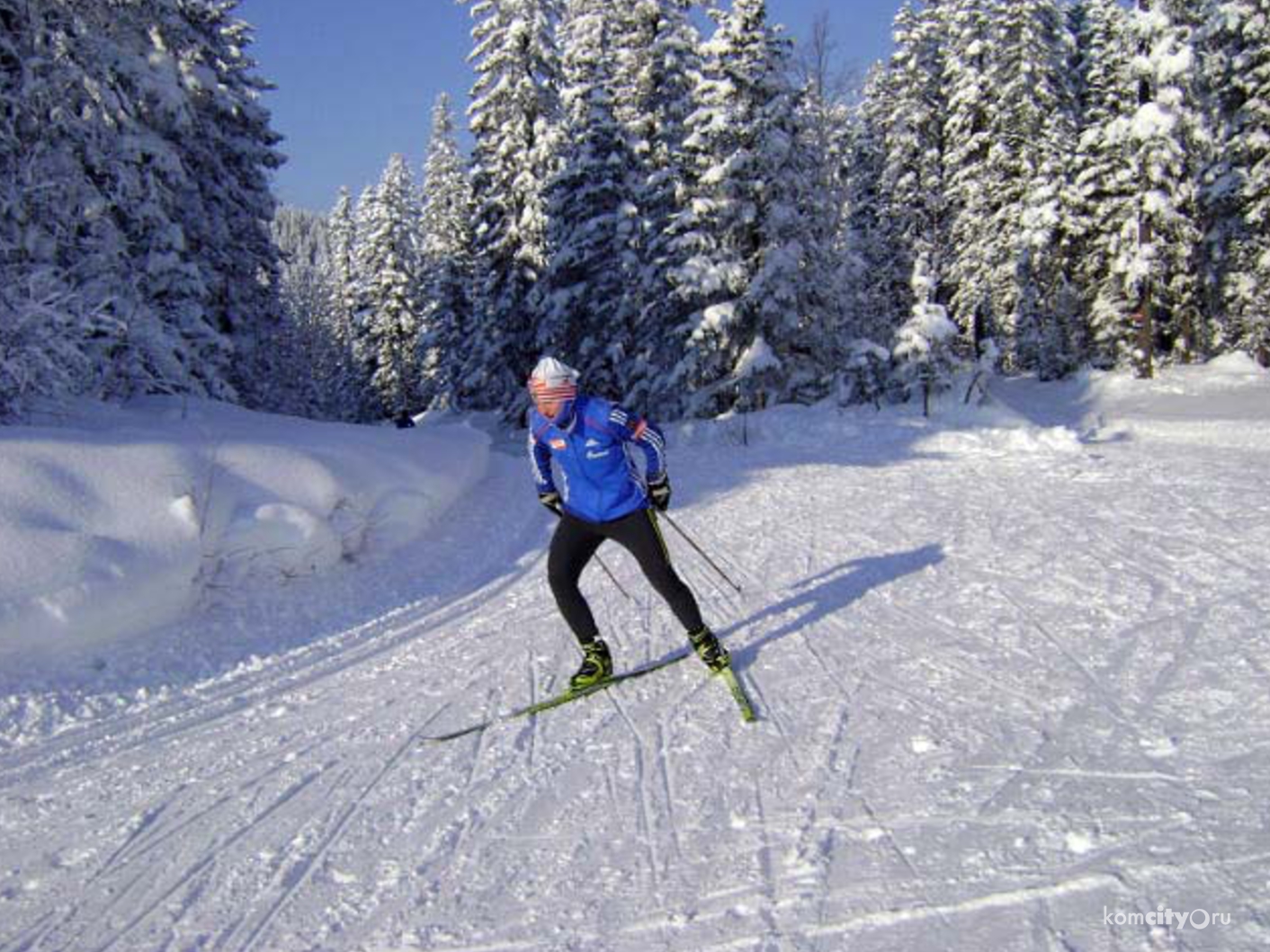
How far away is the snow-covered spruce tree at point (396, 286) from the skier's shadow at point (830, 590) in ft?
121

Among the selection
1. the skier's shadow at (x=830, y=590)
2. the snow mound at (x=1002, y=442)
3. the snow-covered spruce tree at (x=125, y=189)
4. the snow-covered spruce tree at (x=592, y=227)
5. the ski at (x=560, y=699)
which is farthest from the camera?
the snow-covered spruce tree at (x=592, y=227)

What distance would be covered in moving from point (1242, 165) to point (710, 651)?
28.9 meters

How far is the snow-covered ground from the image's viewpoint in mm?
3395

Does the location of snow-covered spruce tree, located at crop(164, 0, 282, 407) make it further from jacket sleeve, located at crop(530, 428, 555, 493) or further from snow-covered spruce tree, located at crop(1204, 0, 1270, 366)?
snow-covered spruce tree, located at crop(1204, 0, 1270, 366)

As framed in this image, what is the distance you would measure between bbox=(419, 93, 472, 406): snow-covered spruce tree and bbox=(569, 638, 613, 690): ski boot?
26726mm

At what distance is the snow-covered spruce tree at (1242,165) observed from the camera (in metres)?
24.7

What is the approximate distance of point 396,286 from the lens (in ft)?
143

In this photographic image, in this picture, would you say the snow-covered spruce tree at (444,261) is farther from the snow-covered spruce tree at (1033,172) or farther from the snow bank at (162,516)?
the snow bank at (162,516)

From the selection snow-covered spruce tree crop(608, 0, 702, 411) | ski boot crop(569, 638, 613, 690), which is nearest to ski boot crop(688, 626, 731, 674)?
ski boot crop(569, 638, 613, 690)

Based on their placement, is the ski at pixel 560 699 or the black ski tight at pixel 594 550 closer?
the ski at pixel 560 699

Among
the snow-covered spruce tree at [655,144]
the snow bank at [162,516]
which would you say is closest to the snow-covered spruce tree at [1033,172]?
the snow-covered spruce tree at [655,144]

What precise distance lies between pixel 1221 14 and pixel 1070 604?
26.2m

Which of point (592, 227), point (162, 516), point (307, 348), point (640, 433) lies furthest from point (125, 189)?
point (307, 348)

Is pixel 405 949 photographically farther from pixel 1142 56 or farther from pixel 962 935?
pixel 1142 56
